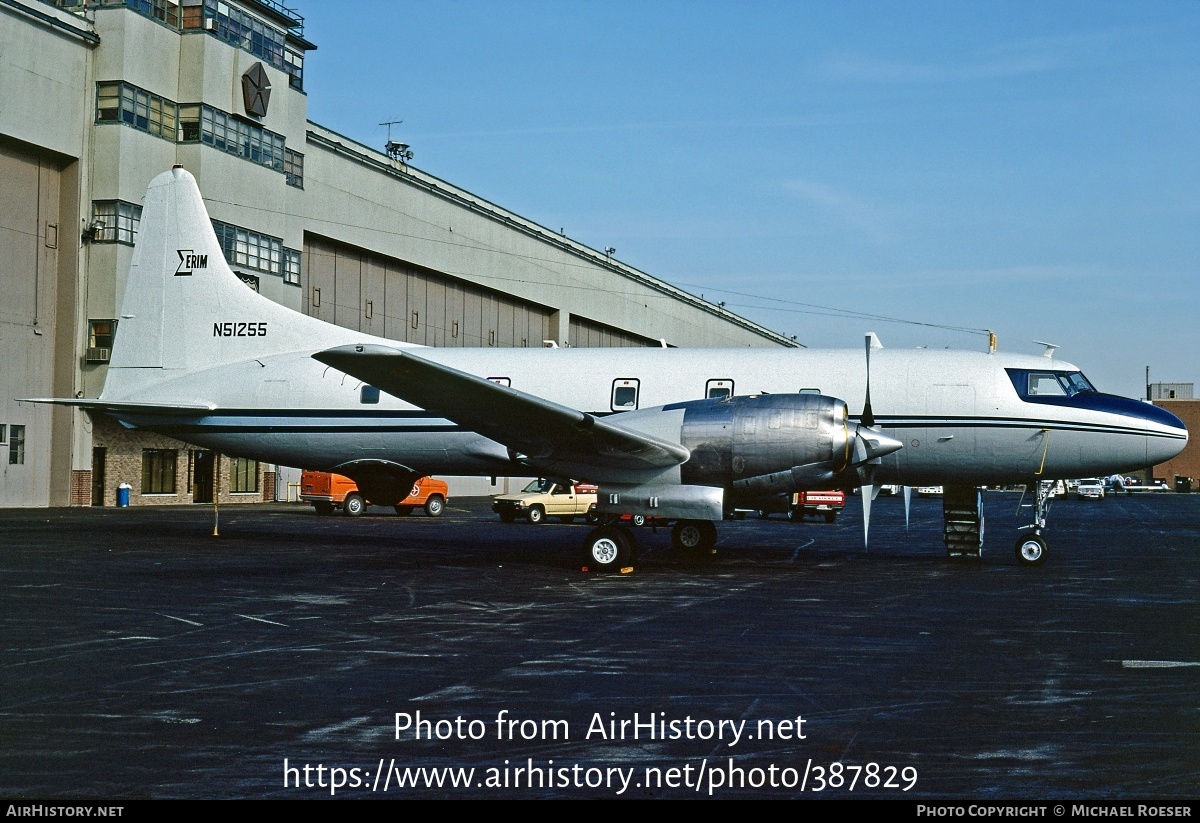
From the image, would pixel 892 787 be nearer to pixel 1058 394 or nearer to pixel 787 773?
pixel 787 773

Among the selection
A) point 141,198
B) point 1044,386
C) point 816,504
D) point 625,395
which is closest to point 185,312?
point 625,395

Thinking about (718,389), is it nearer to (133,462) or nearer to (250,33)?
(133,462)

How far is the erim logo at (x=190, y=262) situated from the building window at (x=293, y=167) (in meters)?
30.2

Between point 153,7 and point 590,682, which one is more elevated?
point 153,7

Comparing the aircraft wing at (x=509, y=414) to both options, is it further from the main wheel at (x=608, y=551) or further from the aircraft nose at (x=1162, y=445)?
the aircraft nose at (x=1162, y=445)

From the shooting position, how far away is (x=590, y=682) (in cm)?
898

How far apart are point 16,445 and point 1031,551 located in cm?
3735

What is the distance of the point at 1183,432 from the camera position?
1972 cm

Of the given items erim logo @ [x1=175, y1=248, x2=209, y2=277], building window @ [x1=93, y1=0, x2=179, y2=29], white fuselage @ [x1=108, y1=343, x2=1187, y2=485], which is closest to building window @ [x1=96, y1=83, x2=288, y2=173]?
building window @ [x1=93, y1=0, x2=179, y2=29]

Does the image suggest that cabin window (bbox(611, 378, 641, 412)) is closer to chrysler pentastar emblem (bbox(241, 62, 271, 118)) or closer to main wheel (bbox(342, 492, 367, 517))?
main wheel (bbox(342, 492, 367, 517))

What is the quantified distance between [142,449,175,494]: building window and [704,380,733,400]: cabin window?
33952mm

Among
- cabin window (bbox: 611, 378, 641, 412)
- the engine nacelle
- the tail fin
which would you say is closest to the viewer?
the engine nacelle

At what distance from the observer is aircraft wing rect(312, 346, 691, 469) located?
52.5 ft
